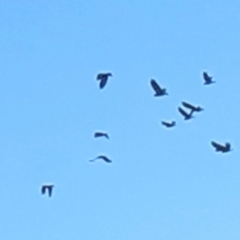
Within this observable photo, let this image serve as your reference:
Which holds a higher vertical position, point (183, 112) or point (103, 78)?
point (103, 78)

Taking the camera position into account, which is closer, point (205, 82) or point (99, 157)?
point (205, 82)

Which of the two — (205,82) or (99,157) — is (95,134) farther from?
(205,82)

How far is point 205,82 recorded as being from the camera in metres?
43.1

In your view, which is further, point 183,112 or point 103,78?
point 183,112

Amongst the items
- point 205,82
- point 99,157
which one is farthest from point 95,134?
point 205,82

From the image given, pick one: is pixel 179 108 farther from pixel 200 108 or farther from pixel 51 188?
pixel 51 188

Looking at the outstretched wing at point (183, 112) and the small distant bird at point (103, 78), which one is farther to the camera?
the outstretched wing at point (183, 112)

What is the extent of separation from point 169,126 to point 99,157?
261 cm

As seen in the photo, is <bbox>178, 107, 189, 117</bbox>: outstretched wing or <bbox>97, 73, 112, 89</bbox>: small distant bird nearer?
<bbox>97, 73, 112, 89</bbox>: small distant bird

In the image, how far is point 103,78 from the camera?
44.7 metres

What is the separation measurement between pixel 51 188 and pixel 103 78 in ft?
14.6

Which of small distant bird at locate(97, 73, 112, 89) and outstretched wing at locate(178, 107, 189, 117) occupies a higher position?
small distant bird at locate(97, 73, 112, 89)

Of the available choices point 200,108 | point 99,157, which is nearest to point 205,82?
point 200,108

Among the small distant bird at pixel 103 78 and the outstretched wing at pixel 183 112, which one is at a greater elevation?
the small distant bird at pixel 103 78
